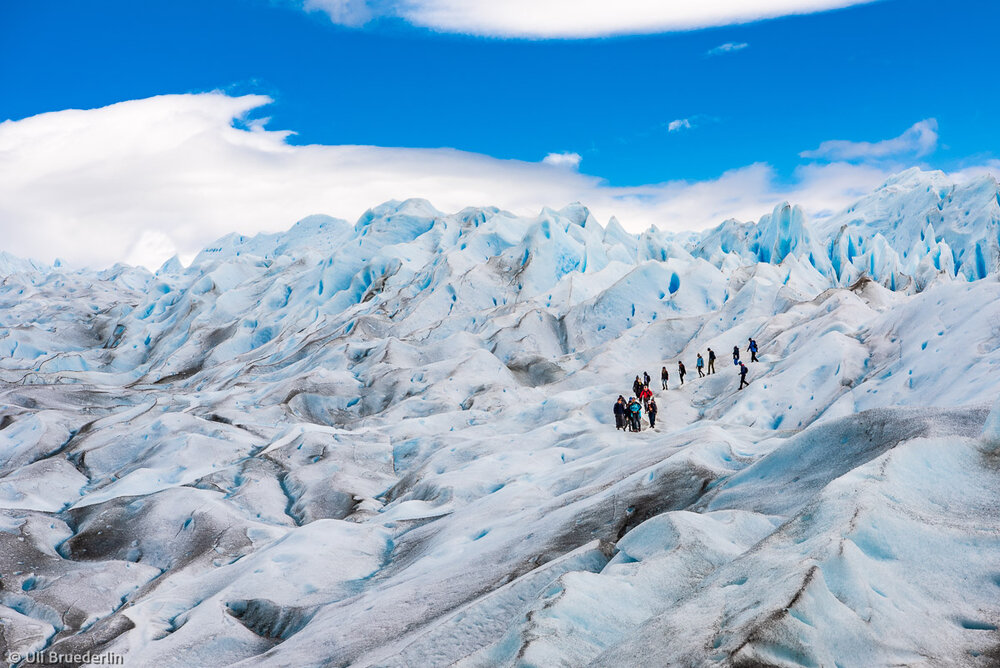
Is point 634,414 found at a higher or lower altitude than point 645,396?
lower

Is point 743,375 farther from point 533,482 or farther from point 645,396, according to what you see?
point 533,482

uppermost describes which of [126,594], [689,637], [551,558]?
[689,637]

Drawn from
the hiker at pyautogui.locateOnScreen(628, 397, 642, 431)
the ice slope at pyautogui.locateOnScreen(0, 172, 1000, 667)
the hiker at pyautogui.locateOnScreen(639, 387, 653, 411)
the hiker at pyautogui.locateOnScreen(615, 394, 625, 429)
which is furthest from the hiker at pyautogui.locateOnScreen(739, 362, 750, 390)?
the hiker at pyautogui.locateOnScreen(615, 394, 625, 429)

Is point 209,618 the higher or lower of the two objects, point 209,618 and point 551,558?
the lower

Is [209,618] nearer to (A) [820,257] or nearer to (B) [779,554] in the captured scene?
(B) [779,554]

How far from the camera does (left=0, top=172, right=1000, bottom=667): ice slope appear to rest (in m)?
6.50

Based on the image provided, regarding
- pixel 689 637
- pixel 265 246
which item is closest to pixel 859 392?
pixel 689 637

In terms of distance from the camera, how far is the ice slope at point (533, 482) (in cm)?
650

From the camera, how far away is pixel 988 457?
8.08 m

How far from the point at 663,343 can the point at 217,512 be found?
28.3 meters

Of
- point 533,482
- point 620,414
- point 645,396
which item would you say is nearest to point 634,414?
point 620,414

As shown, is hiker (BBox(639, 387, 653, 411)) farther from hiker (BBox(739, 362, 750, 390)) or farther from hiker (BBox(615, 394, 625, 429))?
hiker (BBox(739, 362, 750, 390))

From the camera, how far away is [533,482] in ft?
59.9

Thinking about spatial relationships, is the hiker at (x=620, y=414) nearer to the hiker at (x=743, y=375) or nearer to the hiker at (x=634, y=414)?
the hiker at (x=634, y=414)
